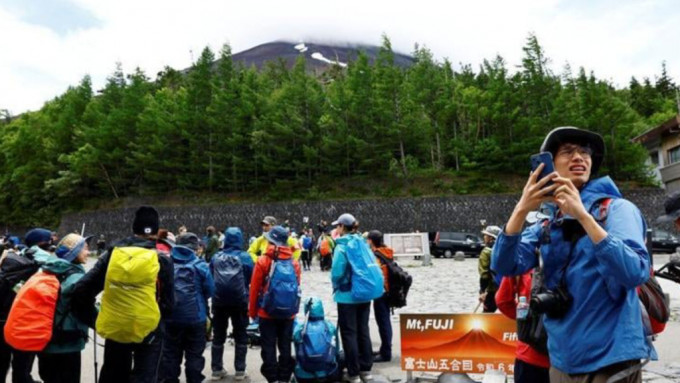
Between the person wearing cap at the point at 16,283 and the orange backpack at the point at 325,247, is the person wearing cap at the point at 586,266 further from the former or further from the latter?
the orange backpack at the point at 325,247

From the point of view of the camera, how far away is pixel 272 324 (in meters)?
6.19

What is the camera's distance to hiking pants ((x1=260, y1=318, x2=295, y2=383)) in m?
6.05

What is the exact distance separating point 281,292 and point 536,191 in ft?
14.5

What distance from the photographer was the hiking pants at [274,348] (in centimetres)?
605

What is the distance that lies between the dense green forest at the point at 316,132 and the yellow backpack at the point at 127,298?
39.5m

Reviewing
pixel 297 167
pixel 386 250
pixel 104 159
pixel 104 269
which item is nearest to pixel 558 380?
pixel 104 269

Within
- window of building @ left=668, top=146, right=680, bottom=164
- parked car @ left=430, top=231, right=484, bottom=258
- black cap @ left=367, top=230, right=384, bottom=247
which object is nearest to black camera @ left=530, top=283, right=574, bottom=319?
black cap @ left=367, top=230, right=384, bottom=247

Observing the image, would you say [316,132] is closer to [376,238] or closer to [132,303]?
[376,238]

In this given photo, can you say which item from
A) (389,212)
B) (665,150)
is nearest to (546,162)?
(389,212)

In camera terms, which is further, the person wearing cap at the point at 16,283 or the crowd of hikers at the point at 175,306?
the person wearing cap at the point at 16,283

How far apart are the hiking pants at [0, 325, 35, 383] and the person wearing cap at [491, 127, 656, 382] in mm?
5703

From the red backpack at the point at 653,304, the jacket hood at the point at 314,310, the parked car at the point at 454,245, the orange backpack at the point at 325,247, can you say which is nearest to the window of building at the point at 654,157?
the parked car at the point at 454,245

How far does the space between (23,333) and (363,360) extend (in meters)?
3.84

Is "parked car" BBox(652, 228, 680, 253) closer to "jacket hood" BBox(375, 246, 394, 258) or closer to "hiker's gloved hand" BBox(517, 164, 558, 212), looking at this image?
"jacket hood" BBox(375, 246, 394, 258)
